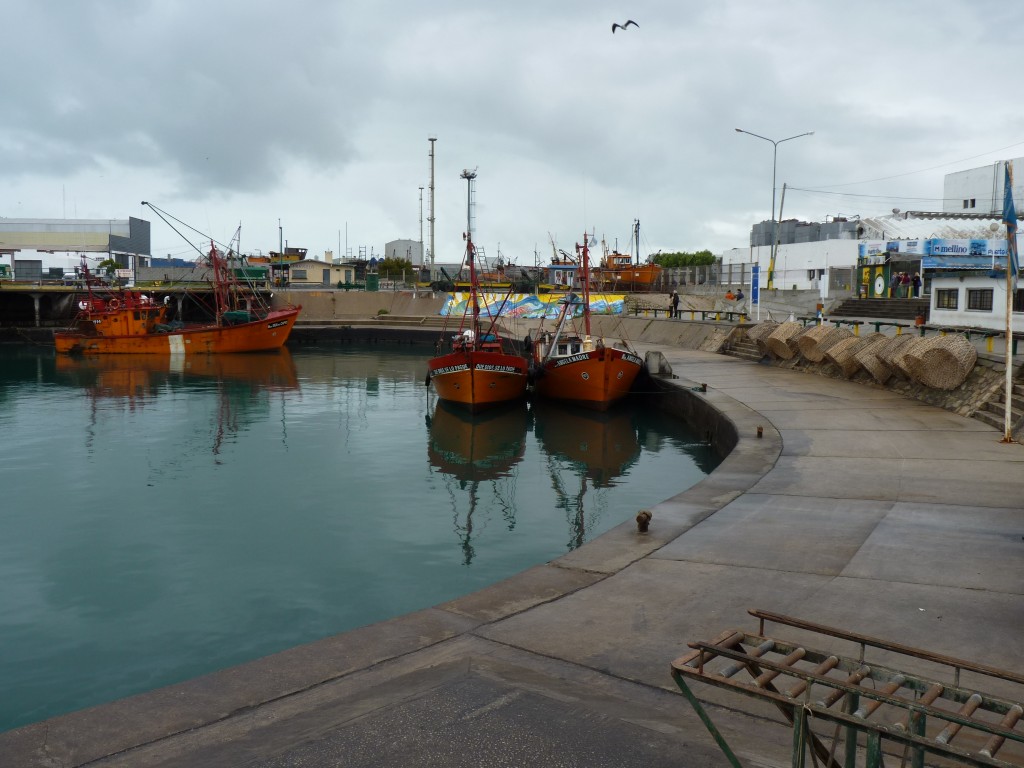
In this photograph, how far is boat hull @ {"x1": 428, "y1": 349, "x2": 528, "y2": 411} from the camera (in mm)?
28656

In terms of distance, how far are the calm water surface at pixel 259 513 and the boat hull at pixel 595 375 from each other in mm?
787

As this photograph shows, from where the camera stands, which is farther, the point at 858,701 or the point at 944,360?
the point at 944,360

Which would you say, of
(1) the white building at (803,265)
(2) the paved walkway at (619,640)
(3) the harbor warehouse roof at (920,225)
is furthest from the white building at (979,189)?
(2) the paved walkway at (619,640)

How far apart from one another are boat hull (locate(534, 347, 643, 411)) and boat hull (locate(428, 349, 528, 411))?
4.41ft

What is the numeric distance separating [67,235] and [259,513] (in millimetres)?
109751

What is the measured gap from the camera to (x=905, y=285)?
45.6 metres

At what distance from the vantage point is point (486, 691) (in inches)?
262

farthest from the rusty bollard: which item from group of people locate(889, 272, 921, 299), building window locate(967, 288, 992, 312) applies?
group of people locate(889, 272, 921, 299)

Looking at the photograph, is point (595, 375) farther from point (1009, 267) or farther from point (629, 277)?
point (629, 277)

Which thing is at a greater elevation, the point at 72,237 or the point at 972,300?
the point at 72,237

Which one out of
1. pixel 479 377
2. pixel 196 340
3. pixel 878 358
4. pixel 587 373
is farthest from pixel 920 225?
pixel 196 340

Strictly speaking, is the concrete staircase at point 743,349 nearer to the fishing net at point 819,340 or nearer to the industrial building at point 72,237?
the fishing net at point 819,340

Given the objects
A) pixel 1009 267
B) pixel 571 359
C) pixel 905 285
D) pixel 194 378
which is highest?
pixel 905 285

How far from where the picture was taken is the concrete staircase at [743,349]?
34250mm
